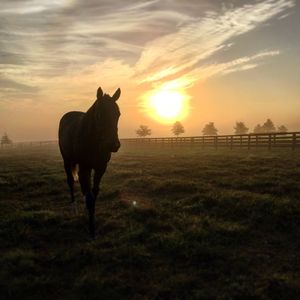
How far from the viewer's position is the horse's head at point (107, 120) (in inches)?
Answer: 284

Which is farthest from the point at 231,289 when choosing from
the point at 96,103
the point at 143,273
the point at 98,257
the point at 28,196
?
the point at 28,196

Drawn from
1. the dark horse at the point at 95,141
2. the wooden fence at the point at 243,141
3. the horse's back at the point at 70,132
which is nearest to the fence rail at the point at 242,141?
the wooden fence at the point at 243,141

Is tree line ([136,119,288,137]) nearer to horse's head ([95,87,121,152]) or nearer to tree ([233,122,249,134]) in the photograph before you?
tree ([233,122,249,134])

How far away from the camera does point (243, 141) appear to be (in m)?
35.3

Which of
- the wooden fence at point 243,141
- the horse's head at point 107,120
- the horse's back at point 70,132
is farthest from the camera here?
the wooden fence at point 243,141

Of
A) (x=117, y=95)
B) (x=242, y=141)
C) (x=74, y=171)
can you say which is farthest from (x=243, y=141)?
(x=117, y=95)

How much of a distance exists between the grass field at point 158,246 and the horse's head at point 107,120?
2.09 meters

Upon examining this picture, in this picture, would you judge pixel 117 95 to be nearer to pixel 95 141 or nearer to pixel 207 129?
pixel 95 141

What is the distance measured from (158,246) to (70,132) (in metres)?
4.54

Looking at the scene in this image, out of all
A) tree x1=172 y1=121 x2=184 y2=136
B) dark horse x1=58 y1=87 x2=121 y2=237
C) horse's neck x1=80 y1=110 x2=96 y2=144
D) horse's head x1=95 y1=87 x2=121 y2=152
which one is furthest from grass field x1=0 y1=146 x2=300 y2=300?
tree x1=172 y1=121 x2=184 y2=136

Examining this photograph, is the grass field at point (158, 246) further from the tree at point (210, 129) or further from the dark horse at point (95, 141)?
the tree at point (210, 129)

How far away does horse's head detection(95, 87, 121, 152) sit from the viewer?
7207 mm

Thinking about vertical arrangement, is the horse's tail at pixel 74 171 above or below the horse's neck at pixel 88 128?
below

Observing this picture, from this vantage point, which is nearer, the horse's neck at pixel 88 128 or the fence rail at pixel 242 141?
the horse's neck at pixel 88 128
